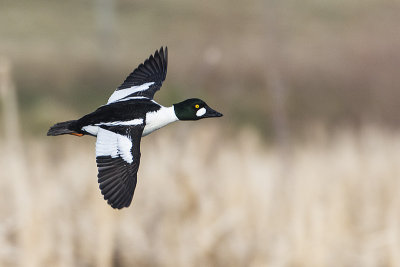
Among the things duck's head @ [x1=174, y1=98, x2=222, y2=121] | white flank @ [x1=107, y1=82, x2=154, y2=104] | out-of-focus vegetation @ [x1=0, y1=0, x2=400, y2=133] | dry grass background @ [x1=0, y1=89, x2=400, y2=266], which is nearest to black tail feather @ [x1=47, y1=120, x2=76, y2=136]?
white flank @ [x1=107, y1=82, x2=154, y2=104]

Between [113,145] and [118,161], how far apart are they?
3 cm

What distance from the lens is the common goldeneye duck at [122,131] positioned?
149 cm

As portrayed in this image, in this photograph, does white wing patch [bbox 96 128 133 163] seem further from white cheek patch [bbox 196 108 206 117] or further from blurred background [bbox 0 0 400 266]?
blurred background [bbox 0 0 400 266]

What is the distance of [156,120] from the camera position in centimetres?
152

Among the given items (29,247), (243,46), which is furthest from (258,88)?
(29,247)

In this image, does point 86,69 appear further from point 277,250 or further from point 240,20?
point 277,250

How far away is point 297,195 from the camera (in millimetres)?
4434

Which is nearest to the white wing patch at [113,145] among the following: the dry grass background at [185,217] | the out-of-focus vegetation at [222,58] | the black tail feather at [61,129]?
the black tail feather at [61,129]

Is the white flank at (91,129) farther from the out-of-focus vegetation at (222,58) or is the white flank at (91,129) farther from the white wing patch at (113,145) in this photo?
the out-of-focus vegetation at (222,58)

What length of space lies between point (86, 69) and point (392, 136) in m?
7.92

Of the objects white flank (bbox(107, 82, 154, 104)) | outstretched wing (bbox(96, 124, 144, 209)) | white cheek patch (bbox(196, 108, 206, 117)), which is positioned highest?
white flank (bbox(107, 82, 154, 104))

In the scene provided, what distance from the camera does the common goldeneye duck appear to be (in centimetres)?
149

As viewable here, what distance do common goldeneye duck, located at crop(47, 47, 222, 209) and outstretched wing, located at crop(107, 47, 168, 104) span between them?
0.12 metres

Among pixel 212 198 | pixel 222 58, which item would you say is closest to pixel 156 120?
pixel 212 198
